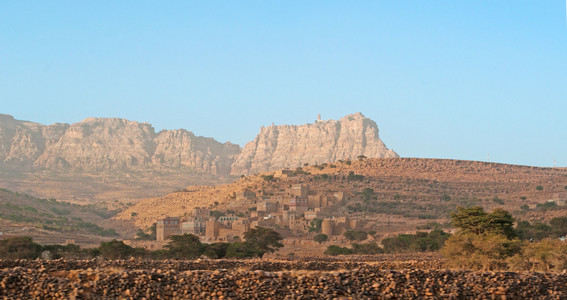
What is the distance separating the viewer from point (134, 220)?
135 metres

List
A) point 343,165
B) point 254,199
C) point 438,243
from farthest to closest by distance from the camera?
point 343,165 → point 254,199 → point 438,243

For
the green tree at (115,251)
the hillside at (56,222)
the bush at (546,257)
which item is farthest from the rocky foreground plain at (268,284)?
the hillside at (56,222)

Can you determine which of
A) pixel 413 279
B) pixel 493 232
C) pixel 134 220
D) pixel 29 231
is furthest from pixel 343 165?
pixel 413 279

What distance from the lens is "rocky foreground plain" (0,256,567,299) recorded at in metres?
17.7

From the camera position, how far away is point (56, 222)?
122062 millimetres

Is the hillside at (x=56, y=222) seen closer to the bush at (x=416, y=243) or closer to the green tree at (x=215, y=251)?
the green tree at (x=215, y=251)

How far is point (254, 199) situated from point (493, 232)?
78544mm

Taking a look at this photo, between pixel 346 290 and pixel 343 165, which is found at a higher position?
pixel 343 165

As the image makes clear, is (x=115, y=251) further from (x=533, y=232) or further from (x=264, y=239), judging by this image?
(x=533, y=232)

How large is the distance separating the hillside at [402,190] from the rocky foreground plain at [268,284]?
7745 cm

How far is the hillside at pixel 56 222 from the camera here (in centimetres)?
9188

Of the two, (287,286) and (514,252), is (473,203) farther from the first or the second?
(287,286)

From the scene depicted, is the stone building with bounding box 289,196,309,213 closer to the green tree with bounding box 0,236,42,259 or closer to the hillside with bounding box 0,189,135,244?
the hillside with bounding box 0,189,135,244

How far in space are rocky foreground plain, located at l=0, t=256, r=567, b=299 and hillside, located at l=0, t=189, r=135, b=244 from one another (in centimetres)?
6888
